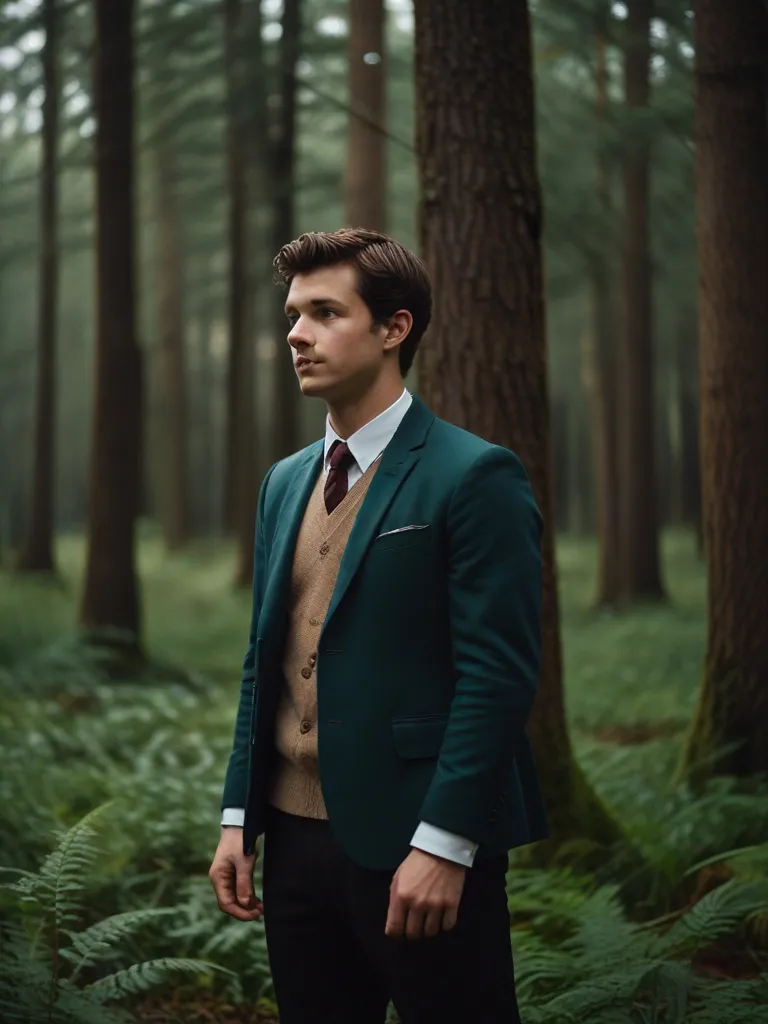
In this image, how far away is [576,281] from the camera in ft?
52.4

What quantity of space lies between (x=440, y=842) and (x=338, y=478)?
928 mm

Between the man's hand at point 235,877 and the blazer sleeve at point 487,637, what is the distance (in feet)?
2.21

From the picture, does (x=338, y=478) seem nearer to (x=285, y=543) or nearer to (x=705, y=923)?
(x=285, y=543)

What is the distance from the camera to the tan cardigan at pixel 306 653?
2672 millimetres

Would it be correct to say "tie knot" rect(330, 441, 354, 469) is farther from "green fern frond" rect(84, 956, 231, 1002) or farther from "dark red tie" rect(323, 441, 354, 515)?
"green fern frond" rect(84, 956, 231, 1002)

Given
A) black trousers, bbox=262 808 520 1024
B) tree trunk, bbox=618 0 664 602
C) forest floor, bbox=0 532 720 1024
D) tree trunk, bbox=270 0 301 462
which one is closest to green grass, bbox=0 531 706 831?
forest floor, bbox=0 532 720 1024

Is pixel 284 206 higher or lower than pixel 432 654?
higher

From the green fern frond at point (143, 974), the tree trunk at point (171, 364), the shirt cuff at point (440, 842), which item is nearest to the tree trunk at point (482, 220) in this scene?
the green fern frond at point (143, 974)

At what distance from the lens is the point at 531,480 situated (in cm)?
534

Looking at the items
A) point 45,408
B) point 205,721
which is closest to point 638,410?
point 205,721

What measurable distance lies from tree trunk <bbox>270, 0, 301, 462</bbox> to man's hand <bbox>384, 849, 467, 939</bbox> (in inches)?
456

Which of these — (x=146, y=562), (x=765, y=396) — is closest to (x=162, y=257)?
(x=146, y=562)

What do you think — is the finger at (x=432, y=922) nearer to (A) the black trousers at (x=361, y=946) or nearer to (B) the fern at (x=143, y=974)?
(A) the black trousers at (x=361, y=946)

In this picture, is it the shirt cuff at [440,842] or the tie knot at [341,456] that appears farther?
the tie knot at [341,456]
